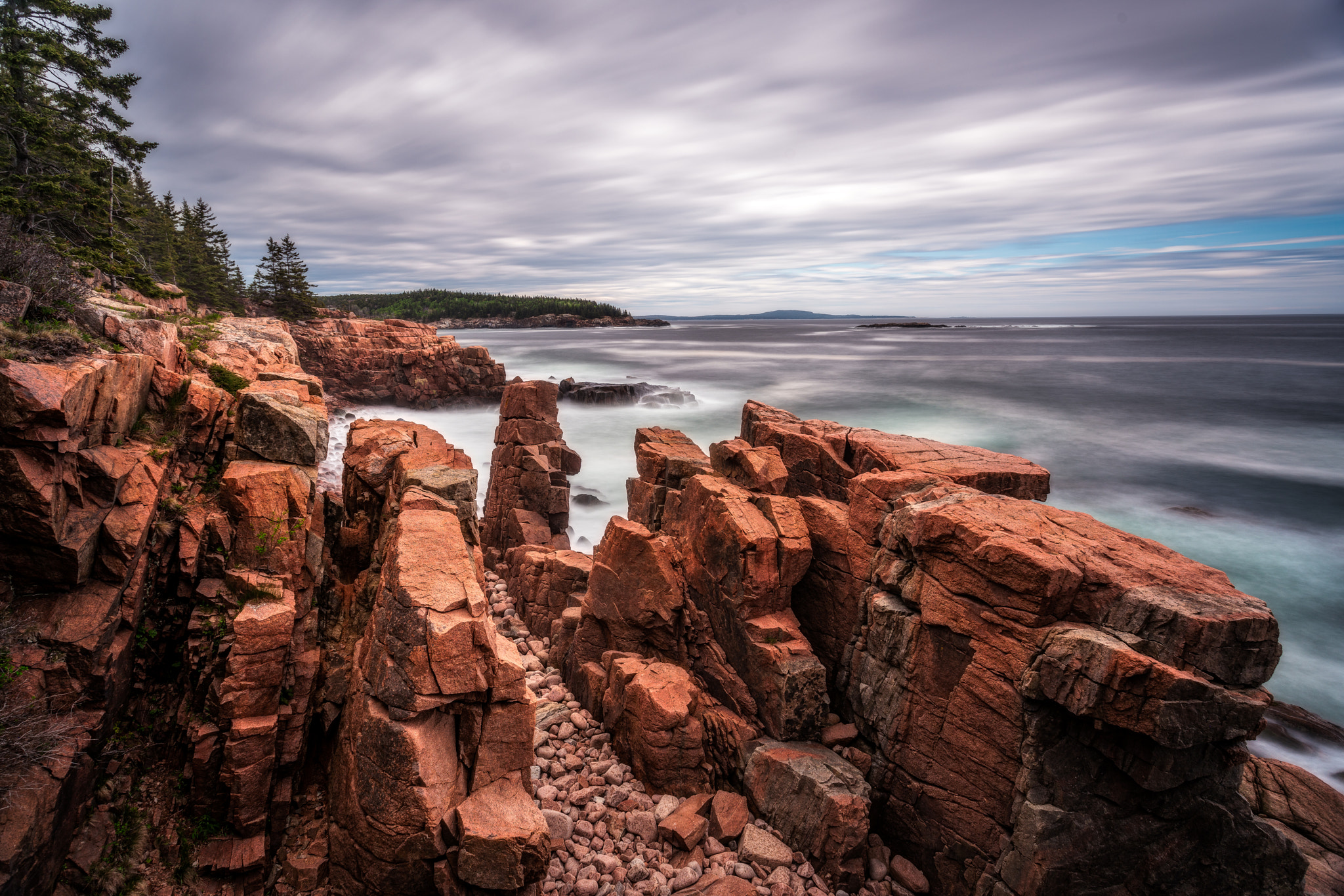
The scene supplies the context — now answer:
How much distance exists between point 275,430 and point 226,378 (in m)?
3.36

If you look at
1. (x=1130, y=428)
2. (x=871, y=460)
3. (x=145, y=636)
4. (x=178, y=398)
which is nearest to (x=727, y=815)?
(x=871, y=460)

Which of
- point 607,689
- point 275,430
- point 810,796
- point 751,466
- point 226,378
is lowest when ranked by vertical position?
point 607,689

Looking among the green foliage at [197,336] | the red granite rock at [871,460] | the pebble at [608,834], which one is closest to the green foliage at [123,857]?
the pebble at [608,834]

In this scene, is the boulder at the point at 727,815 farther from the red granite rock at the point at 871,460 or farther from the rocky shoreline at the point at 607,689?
the red granite rock at the point at 871,460

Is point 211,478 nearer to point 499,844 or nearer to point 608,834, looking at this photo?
point 499,844

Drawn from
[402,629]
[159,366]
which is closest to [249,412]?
[159,366]

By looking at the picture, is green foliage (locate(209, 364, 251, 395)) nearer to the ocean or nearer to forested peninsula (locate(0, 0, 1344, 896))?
forested peninsula (locate(0, 0, 1344, 896))

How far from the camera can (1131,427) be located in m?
A: 42.9

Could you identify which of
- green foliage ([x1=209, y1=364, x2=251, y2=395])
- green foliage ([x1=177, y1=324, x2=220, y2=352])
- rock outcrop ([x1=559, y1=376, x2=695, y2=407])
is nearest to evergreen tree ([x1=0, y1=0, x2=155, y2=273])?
Result: green foliage ([x1=177, y1=324, x2=220, y2=352])

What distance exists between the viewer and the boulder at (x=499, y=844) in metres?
6.46

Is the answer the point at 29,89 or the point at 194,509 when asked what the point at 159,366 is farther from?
the point at 29,89

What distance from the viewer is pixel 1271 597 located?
19906 mm

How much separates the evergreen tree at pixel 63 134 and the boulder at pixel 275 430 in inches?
425

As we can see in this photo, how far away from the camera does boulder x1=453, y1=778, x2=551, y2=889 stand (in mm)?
6461
